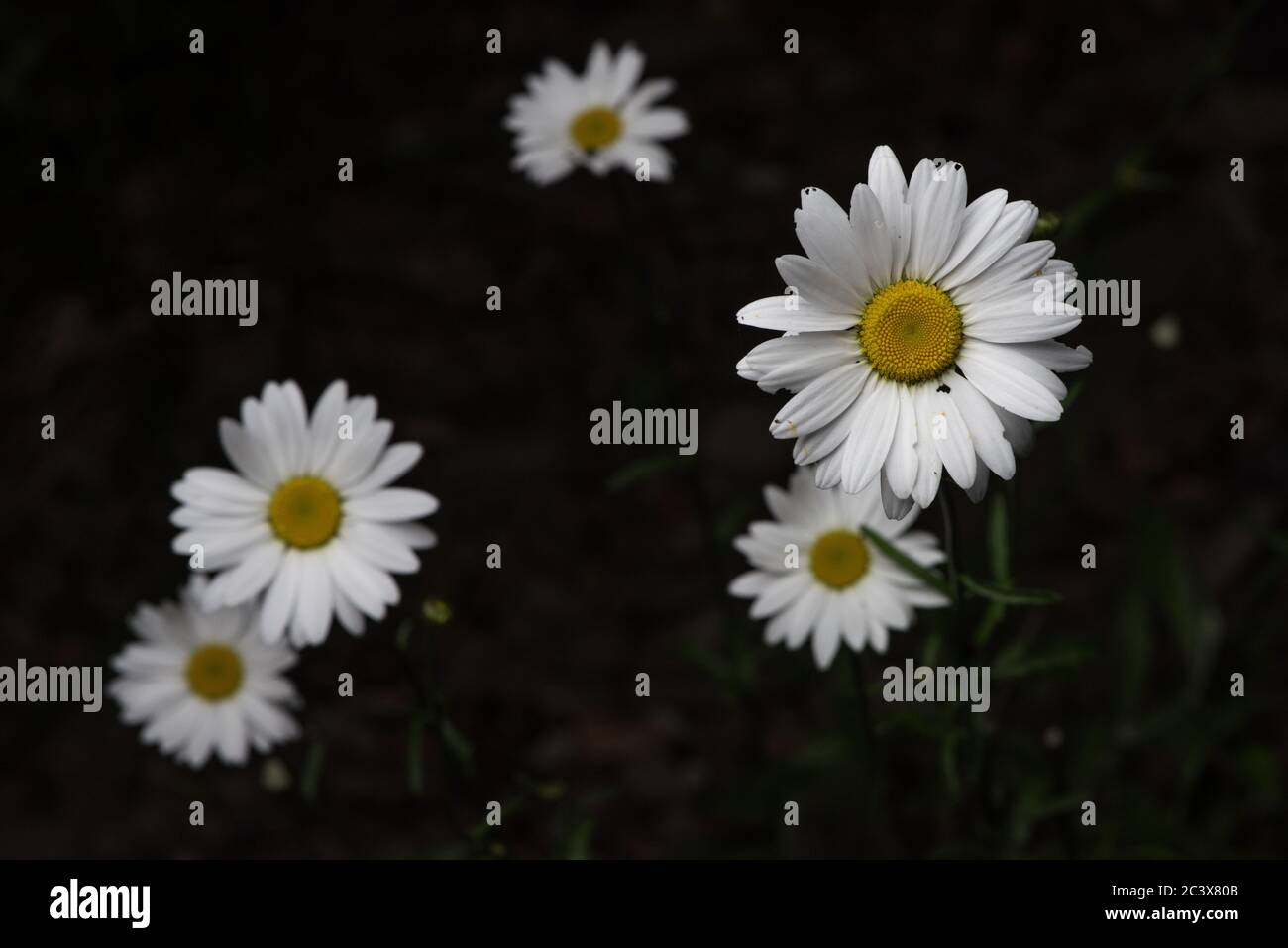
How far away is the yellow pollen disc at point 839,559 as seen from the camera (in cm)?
269

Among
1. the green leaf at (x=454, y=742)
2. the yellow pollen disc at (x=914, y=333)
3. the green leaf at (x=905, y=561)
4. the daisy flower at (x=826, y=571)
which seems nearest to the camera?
the yellow pollen disc at (x=914, y=333)

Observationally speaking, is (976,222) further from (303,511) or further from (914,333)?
(303,511)

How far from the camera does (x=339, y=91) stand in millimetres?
4750

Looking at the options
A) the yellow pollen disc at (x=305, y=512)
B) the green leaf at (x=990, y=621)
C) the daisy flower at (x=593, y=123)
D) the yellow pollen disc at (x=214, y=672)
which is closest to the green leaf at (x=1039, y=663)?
the green leaf at (x=990, y=621)

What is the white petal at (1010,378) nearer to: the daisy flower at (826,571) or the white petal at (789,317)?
the white petal at (789,317)

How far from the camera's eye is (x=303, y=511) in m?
2.49

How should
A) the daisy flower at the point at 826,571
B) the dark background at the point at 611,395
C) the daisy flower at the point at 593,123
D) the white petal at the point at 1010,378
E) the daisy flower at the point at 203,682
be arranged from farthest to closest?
the dark background at the point at 611,395 < the daisy flower at the point at 593,123 < the daisy flower at the point at 203,682 < the daisy flower at the point at 826,571 < the white petal at the point at 1010,378

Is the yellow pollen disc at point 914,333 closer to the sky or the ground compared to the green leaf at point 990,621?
closer to the sky

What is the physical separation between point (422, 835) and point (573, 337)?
1810mm

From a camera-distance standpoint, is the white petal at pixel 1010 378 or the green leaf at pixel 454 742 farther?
the green leaf at pixel 454 742

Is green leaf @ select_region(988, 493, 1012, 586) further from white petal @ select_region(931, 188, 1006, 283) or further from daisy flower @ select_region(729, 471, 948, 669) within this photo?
white petal @ select_region(931, 188, 1006, 283)

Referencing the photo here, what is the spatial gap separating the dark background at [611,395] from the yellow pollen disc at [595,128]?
7.8 inches
